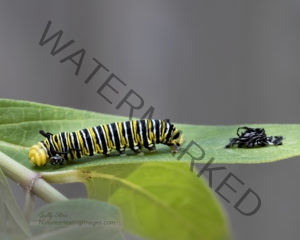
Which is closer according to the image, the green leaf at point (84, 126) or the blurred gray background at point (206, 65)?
the green leaf at point (84, 126)

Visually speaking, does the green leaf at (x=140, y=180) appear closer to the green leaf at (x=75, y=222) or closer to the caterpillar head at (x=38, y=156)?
the caterpillar head at (x=38, y=156)

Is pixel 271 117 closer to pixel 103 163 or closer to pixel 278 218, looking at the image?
pixel 278 218

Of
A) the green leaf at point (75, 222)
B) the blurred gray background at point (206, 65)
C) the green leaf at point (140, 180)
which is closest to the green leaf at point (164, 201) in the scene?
the green leaf at point (140, 180)

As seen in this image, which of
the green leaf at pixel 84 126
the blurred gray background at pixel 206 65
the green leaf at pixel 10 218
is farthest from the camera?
the blurred gray background at pixel 206 65

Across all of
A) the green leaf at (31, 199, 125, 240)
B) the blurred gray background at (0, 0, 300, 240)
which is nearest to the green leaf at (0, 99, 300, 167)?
the green leaf at (31, 199, 125, 240)

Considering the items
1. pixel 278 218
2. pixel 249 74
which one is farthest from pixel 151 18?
pixel 278 218

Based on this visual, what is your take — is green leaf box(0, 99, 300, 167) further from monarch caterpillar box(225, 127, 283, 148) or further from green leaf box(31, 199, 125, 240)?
green leaf box(31, 199, 125, 240)
